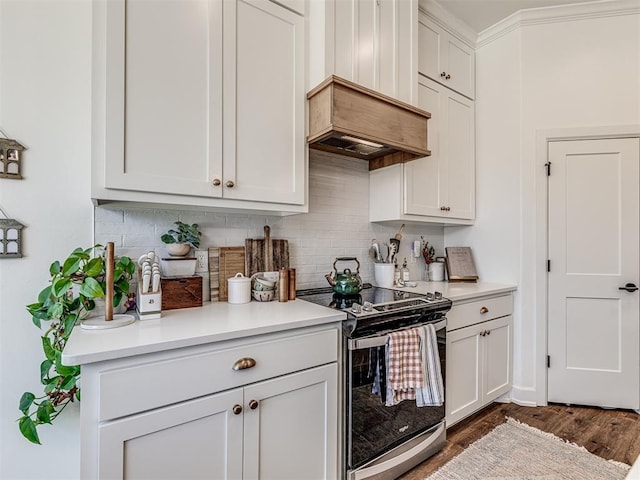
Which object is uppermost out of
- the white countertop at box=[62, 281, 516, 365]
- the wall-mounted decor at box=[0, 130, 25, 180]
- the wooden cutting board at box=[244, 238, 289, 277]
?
the wall-mounted decor at box=[0, 130, 25, 180]

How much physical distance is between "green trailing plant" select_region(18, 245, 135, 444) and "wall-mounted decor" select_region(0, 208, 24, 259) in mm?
164

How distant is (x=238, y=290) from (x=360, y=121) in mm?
1140

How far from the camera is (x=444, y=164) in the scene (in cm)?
262

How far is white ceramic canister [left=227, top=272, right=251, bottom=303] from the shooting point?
5.83 ft

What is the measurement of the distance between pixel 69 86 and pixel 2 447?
5.13 ft

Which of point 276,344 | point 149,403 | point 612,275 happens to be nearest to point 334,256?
point 276,344

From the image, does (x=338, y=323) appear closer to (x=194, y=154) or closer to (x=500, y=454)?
(x=194, y=154)

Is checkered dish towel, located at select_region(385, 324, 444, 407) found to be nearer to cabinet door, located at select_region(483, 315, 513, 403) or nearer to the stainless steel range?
the stainless steel range

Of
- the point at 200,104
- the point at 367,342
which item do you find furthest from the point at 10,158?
the point at 367,342

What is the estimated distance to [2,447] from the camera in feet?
4.46

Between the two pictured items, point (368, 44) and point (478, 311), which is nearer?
point (368, 44)

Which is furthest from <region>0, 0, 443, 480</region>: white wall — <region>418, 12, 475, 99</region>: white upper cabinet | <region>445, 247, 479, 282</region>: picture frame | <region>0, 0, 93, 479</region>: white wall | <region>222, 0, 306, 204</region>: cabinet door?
<region>445, 247, 479, 282</region>: picture frame

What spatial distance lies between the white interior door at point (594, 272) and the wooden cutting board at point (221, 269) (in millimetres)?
2421

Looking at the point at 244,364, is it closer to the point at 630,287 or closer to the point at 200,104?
the point at 200,104
